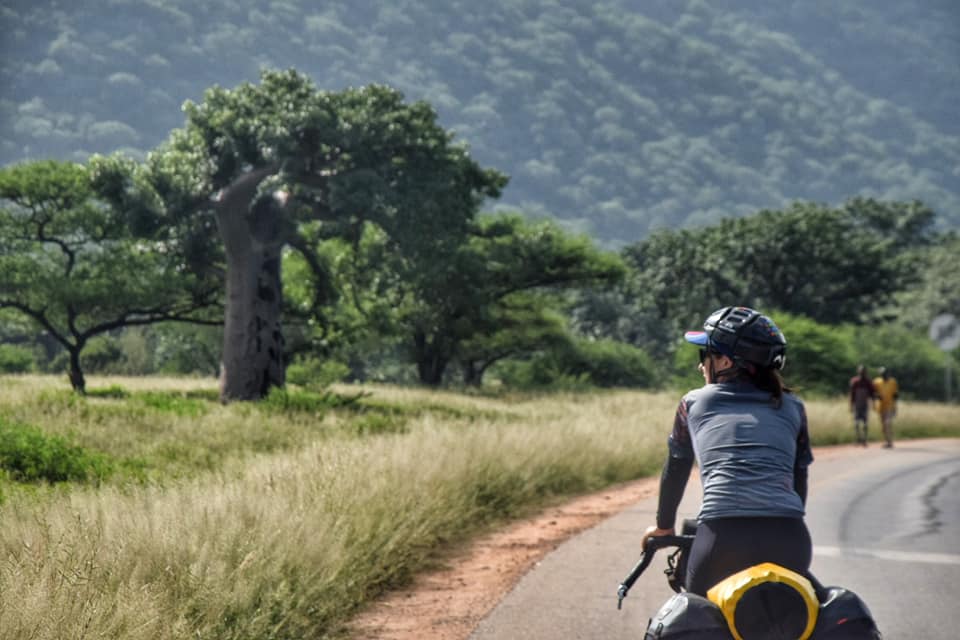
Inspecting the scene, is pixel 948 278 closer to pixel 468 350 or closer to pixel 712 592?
pixel 468 350

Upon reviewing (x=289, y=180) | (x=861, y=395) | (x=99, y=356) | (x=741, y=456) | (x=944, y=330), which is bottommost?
(x=861, y=395)

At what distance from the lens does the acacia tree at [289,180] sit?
2212 centimetres

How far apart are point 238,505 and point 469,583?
1.96 meters

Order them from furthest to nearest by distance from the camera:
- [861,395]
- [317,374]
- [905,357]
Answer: [905,357]
[317,374]
[861,395]

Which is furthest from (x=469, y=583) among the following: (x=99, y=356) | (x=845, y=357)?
(x=99, y=356)

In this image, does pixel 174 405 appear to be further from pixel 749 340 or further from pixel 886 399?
pixel 749 340

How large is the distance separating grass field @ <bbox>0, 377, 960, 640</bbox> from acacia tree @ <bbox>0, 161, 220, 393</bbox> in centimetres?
752

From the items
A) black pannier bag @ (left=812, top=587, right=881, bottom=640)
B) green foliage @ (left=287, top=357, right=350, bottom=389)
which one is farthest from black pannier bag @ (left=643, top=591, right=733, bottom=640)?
green foliage @ (left=287, top=357, right=350, bottom=389)

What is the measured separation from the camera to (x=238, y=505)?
7.11 meters

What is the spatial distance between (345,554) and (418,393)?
25077 millimetres

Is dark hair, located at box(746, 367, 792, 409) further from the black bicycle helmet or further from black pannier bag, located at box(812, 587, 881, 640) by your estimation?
black pannier bag, located at box(812, 587, 881, 640)

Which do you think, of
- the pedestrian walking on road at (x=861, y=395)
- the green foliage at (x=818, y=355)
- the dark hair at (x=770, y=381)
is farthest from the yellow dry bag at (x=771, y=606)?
the green foliage at (x=818, y=355)

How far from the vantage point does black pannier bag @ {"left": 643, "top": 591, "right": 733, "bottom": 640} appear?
2855 mm

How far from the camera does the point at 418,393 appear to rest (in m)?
31.9
